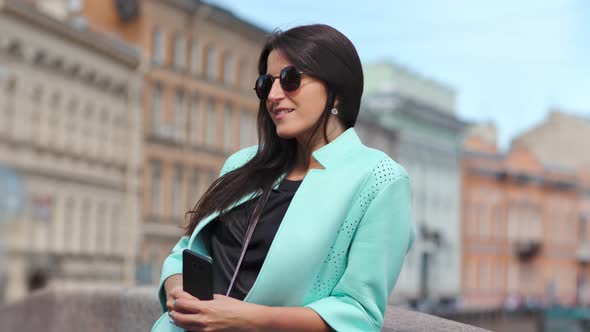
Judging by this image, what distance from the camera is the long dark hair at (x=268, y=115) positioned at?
9.32ft

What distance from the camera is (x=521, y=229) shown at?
74812 millimetres

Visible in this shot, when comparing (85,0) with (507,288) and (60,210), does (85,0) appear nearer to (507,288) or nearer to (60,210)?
(60,210)

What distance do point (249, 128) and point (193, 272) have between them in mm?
47123

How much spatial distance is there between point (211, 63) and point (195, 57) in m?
1.23

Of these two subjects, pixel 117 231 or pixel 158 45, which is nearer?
pixel 117 231

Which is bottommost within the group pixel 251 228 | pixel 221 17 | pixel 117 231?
pixel 117 231

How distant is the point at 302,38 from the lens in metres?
2.89

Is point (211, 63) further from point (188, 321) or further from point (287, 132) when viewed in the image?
point (188, 321)

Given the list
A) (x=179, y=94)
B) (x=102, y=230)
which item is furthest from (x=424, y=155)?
(x=102, y=230)

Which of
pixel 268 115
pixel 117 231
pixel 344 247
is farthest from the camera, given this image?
pixel 117 231

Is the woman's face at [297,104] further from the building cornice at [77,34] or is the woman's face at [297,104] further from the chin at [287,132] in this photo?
the building cornice at [77,34]

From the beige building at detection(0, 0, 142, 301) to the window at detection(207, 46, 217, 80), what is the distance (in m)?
5.00

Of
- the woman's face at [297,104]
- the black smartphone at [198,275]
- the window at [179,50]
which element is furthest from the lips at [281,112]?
the window at [179,50]

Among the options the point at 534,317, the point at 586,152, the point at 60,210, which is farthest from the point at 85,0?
the point at 586,152
